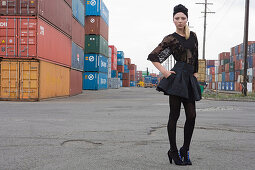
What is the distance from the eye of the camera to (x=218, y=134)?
5133mm

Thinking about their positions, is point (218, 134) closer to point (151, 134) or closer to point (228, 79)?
point (151, 134)

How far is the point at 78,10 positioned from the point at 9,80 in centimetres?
941

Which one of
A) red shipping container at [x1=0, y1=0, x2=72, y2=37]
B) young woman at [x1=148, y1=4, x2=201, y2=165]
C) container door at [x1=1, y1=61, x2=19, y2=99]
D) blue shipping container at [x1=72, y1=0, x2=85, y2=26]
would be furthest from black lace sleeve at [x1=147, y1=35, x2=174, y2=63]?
blue shipping container at [x1=72, y1=0, x2=85, y2=26]

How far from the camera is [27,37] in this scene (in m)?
13.3

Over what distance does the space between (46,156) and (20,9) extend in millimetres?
11569

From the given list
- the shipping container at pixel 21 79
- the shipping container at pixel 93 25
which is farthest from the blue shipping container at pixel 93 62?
the shipping container at pixel 21 79

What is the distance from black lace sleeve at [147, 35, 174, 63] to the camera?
10.3ft

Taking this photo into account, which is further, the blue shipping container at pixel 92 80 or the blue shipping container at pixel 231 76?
the blue shipping container at pixel 231 76

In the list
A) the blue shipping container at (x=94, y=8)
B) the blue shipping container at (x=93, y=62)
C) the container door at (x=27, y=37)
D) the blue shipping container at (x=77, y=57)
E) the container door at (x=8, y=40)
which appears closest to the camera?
the container door at (x=27, y=37)

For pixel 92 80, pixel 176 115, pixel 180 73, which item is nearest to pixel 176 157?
pixel 176 115

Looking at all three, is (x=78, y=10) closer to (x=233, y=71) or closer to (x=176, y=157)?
(x=176, y=157)

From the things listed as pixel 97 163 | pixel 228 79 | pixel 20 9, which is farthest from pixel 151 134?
pixel 228 79

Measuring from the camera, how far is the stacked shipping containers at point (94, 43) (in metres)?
30.7

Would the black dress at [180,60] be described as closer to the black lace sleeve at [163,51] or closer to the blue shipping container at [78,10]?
the black lace sleeve at [163,51]
